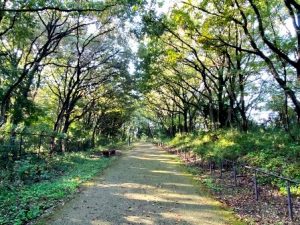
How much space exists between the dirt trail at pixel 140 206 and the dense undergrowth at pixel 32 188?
51 centimetres

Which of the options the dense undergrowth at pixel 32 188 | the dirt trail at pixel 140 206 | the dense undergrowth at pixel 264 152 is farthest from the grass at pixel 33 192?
the dense undergrowth at pixel 264 152

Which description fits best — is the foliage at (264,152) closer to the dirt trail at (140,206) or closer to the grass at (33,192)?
the dirt trail at (140,206)

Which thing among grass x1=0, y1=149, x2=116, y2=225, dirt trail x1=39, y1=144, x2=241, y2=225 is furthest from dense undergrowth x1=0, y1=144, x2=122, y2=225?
dirt trail x1=39, y1=144, x2=241, y2=225

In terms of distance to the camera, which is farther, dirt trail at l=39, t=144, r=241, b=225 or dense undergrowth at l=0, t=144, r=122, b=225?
dense undergrowth at l=0, t=144, r=122, b=225

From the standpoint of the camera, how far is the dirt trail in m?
7.21

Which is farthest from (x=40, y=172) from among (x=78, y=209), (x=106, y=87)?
(x=106, y=87)

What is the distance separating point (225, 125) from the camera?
2462 centimetres

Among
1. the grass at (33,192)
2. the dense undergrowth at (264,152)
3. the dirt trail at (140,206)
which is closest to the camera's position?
the dirt trail at (140,206)

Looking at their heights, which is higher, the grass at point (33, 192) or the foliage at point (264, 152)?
the foliage at point (264, 152)

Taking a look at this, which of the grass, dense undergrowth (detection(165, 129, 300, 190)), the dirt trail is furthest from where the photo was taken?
dense undergrowth (detection(165, 129, 300, 190))

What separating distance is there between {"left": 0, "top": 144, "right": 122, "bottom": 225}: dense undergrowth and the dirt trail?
20.3 inches

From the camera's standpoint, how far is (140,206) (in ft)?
27.9

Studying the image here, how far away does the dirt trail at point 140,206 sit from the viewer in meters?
7.21

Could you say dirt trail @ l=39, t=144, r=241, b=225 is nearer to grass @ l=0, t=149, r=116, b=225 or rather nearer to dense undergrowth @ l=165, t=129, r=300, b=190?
grass @ l=0, t=149, r=116, b=225
